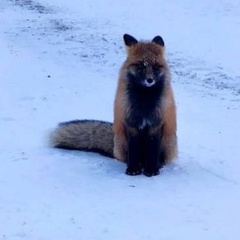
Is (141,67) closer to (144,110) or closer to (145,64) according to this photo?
(145,64)

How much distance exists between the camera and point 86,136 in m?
7.73

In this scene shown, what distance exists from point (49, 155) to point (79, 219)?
80.9 inches

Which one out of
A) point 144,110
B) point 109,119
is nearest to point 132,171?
point 144,110

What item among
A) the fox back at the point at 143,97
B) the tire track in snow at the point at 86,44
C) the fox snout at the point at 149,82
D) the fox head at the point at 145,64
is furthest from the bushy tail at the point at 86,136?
the tire track in snow at the point at 86,44

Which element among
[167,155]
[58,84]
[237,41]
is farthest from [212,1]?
[167,155]

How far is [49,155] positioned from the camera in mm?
7617

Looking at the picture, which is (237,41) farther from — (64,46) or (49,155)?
(49,155)

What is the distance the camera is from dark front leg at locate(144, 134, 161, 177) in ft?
23.3

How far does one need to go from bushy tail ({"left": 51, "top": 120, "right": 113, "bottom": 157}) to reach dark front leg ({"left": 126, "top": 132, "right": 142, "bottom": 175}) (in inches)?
24.0

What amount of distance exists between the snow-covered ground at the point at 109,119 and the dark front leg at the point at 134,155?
0.17 m

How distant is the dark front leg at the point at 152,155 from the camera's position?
23.3ft

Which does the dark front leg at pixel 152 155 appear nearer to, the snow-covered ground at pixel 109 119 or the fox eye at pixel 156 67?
the snow-covered ground at pixel 109 119

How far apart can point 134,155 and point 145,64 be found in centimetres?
103

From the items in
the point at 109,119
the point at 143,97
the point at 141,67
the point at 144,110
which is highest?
the point at 141,67
